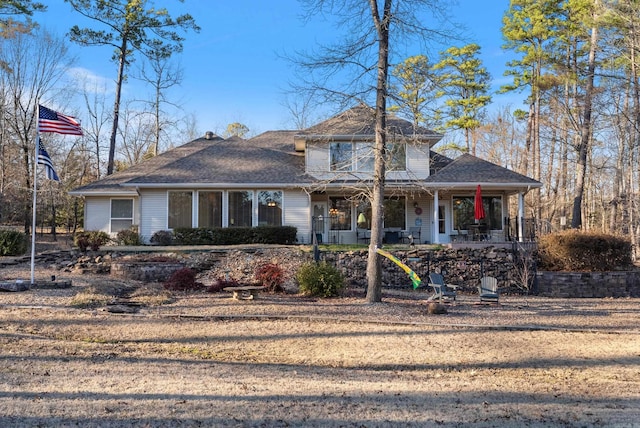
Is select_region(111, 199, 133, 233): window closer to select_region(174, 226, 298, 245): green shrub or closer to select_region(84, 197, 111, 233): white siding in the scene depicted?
select_region(84, 197, 111, 233): white siding

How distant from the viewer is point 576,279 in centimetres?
1514

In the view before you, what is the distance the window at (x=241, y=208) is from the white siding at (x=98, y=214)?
609cm

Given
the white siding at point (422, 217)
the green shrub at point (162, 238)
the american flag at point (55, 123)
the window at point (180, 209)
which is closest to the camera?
the american flag at point (55, 123)

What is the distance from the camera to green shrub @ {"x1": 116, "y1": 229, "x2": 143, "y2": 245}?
18906 millimetres

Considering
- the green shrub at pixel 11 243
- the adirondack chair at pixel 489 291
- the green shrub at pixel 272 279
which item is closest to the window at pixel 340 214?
the green shrub at pixel 272 279

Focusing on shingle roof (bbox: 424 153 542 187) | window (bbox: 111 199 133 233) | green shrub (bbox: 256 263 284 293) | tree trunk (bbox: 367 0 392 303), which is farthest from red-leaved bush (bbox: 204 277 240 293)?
window (bbox: 111 199 133 233)

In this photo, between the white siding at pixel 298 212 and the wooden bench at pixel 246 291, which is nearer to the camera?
the wooden bench at pixel 246 291

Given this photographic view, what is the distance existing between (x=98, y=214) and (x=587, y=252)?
20.1 meters

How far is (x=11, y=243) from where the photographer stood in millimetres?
17344

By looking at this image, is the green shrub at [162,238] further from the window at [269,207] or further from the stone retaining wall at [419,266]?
the window at [269,207]

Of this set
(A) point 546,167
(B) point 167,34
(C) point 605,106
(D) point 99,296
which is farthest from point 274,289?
(A) point 546,167

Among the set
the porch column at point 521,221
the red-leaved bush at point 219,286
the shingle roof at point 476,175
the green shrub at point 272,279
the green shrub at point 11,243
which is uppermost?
the shingle roof at point 476,175

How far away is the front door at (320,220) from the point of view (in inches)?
803

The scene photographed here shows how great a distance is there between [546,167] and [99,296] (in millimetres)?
Answer: 34224
